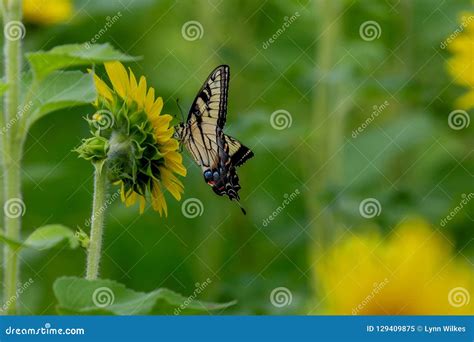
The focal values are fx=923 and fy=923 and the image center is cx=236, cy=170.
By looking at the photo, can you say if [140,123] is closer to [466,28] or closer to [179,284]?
[179,284]

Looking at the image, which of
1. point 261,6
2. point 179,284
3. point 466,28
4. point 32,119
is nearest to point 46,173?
point 179,284
